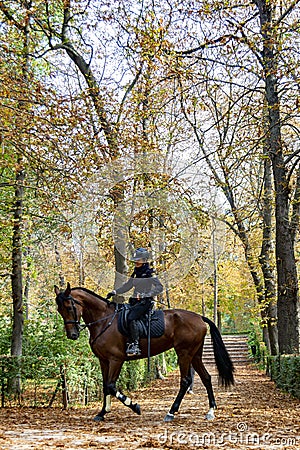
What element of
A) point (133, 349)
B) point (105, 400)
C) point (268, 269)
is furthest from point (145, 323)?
point (268, 269)

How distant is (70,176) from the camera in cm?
1081

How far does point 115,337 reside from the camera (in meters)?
8.91

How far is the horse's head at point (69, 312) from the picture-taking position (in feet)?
28.5

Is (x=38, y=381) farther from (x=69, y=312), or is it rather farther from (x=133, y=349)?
(x=133, y=349)

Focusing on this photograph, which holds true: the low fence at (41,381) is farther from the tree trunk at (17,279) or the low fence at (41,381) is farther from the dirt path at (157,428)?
the tree trunk at (17,279)

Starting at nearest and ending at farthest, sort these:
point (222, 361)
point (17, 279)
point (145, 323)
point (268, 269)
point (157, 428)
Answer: point (157, 428) → point (145, 323) → point (222, 361) → point (17, 279) → point (268, 269)

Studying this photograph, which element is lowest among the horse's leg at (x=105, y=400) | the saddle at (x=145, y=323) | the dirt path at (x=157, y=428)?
the dirt path at (x=157, y=428)

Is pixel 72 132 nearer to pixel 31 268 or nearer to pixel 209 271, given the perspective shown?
pixel 31 268

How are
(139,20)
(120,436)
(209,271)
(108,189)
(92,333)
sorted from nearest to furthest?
1. (120,436)
2. (92,333)
3. (108,189)
4. (139,20)
5. (209,271)

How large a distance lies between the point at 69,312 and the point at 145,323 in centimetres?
135

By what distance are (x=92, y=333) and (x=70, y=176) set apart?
11.5 feet

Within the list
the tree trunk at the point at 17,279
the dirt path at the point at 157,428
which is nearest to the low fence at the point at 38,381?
the dirt path at the point at 157,428

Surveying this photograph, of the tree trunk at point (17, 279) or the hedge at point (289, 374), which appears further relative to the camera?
the tree trunk at point (17, 279)

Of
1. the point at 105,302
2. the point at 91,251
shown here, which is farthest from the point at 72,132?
the point at 105,302
